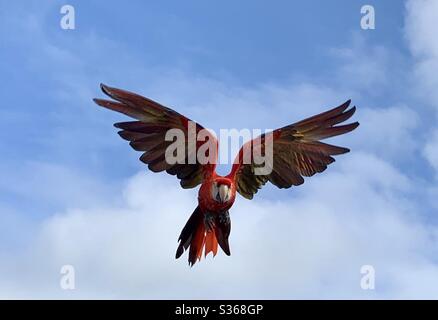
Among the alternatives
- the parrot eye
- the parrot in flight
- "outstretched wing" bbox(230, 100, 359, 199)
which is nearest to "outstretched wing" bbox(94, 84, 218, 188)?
the parrot in flight

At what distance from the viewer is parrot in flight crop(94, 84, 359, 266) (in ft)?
21.2

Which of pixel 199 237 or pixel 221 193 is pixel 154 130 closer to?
pixel 221 193

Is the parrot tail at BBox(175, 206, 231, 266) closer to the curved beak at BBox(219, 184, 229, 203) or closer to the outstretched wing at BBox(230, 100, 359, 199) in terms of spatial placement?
the curved beak at BBox(219, 184, 229, 203)

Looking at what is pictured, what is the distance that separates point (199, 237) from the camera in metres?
6.84

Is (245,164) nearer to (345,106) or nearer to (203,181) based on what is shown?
(203,181)

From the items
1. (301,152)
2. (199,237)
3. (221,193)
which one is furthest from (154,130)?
(301,152)

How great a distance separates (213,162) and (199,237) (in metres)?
0.87

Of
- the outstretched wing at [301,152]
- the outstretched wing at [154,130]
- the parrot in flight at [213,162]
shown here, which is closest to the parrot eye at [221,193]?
the parrot in flight at [213,162]

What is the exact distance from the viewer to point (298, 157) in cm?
718

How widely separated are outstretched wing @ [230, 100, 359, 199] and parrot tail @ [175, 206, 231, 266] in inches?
23.4
